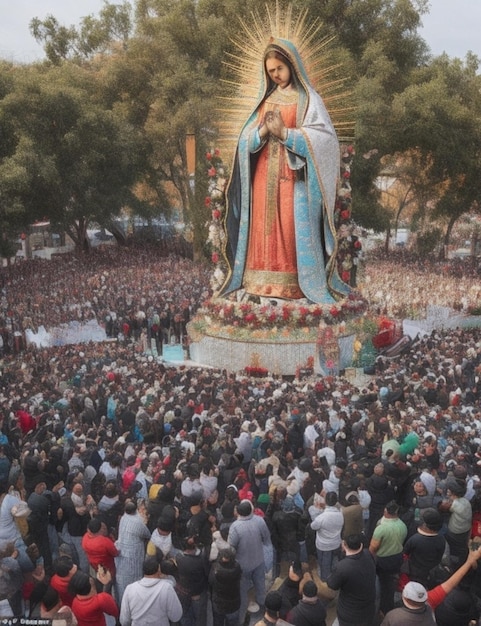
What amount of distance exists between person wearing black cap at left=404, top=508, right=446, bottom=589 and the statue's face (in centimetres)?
1563

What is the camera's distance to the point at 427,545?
6.96 metres

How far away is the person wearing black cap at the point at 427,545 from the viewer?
689 cm

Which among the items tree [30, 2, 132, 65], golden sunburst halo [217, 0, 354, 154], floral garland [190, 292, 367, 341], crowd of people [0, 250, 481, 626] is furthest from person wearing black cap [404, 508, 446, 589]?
tree [30, 2, 132, 65]

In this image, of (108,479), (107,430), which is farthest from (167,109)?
(108,479)

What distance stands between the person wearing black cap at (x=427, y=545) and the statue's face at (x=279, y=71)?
15.6 meters

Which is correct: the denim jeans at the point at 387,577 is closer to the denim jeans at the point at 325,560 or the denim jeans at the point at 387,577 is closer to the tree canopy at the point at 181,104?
the denim jeans at the point at 325,560

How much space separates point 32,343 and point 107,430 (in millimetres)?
9346

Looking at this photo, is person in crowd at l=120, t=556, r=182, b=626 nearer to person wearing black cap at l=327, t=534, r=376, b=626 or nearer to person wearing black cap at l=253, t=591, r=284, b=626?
person wearing black cap at l=253, t=591, r=284, b=626

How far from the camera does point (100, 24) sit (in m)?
41.3

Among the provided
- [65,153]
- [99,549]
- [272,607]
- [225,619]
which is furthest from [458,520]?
[65,153]

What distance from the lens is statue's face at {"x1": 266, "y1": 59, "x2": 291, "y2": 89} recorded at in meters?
19.6

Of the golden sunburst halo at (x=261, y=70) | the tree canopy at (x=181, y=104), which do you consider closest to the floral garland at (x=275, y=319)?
the golden sunburst halo at (x=261, y=70)

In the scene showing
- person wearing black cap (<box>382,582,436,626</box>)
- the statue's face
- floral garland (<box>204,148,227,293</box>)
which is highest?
the statue's face

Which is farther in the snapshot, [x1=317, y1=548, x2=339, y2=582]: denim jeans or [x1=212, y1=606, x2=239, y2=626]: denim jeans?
[x1=317, y1=548, x2=339, y2=582]: denim jeans
